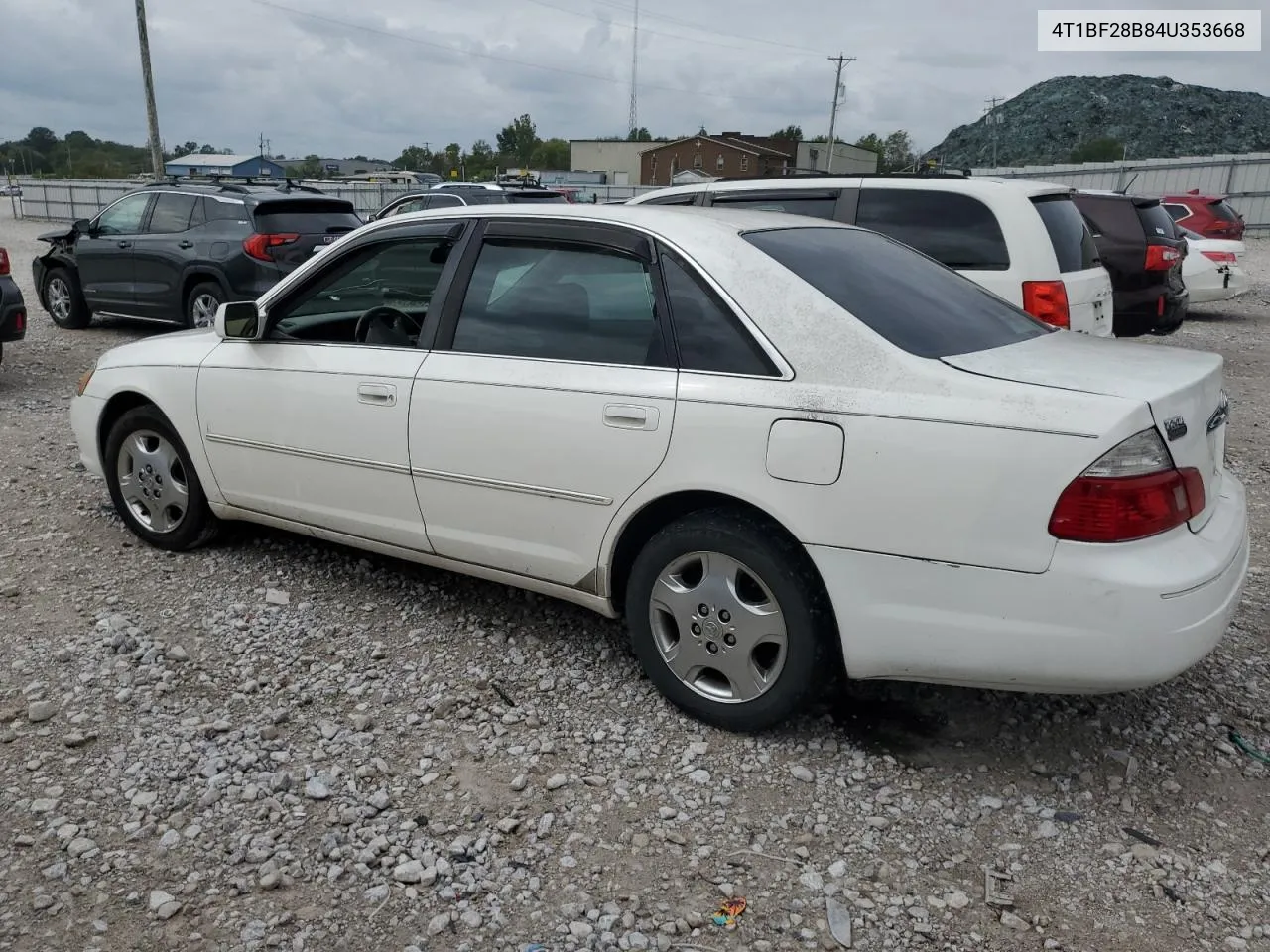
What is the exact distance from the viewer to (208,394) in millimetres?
4656

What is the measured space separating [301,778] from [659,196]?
623 centimetres

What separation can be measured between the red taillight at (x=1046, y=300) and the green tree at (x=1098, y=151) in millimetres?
85181

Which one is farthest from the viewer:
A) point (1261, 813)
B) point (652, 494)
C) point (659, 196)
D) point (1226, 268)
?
point (1226, 268)

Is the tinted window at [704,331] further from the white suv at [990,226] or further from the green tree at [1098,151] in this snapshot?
the green tree at [1098,151]

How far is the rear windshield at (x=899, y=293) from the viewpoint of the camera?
330 cm

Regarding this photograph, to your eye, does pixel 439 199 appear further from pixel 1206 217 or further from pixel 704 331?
pixel 704 331

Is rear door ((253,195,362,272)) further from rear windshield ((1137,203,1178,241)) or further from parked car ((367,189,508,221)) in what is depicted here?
rear windshield ((1137,203,1178,241))

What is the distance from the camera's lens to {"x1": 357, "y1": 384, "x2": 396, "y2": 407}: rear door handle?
4.02m

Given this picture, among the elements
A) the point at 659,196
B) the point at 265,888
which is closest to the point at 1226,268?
the point at 659,196

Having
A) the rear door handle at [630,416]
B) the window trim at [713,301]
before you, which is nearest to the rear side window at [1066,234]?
the window trim at [713,301]

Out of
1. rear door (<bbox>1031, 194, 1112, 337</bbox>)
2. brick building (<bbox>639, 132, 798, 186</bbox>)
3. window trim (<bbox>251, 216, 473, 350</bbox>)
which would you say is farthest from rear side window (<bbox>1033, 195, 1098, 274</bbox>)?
brick building (<bbox>639, 132, 798, 186</bbox>)

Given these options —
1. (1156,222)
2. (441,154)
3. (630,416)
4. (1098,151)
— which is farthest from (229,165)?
(630,416)

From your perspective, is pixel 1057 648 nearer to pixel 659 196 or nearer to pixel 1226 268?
pixel 659 196

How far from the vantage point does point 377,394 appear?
406 cm
